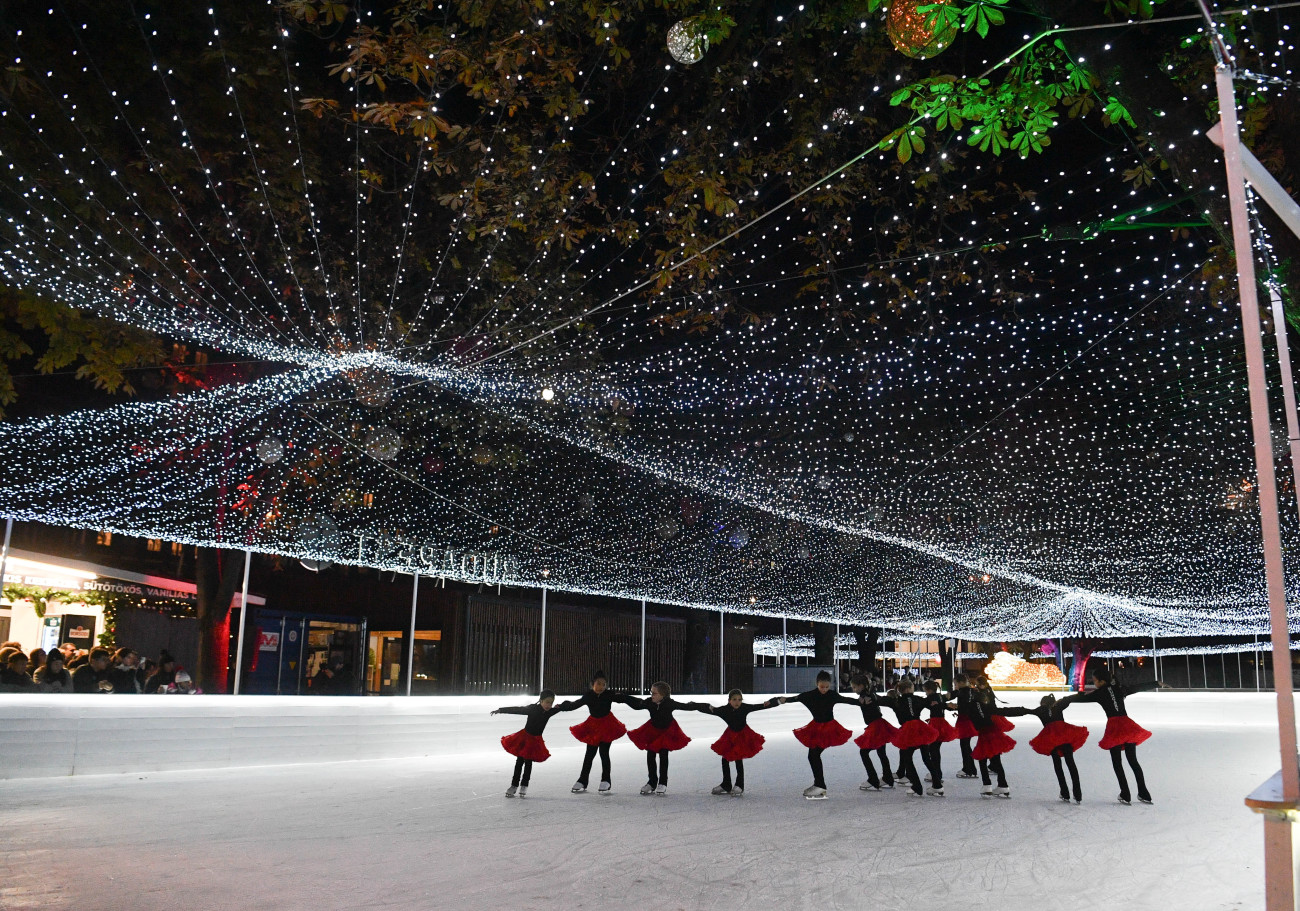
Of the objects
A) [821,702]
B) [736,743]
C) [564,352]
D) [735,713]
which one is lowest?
[736,743]

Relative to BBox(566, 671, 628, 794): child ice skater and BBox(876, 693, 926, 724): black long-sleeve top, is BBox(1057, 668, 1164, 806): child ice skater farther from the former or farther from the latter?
BBox(566, 671, 628, 794): child ice skater

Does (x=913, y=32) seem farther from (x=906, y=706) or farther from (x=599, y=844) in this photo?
(x=906, y=706)

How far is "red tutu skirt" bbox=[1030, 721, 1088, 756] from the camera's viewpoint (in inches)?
350

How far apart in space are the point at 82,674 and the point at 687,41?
405 inches

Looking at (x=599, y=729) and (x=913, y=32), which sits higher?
(x=913, y=32)

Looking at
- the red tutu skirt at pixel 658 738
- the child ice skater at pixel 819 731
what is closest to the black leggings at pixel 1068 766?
the child ice skater at pixel 819 731

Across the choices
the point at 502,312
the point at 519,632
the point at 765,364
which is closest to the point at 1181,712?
the point at 519,632

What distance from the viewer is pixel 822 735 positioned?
9523mm

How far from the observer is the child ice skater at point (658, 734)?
9453 millimetres

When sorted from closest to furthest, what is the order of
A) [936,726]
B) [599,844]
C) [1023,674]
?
[599,844], [936,726], [1023,674]

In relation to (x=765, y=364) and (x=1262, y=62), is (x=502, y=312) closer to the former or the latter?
(x=765, y=364)

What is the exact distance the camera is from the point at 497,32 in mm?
6383

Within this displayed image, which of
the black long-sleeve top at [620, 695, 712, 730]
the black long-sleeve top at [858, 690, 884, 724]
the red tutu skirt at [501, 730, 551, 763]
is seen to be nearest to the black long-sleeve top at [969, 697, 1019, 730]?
the black long-sleeve top at [858, 690, 884, 724]

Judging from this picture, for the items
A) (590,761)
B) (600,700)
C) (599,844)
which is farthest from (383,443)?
(599,844)
